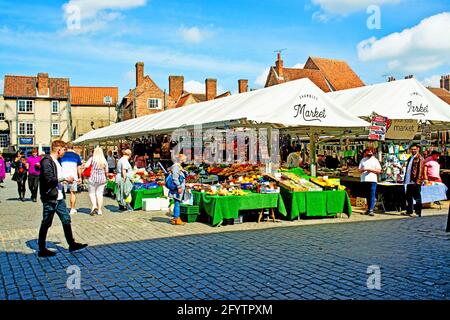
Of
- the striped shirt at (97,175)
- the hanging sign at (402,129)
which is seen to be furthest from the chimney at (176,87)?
the striped shirt at (97,175)

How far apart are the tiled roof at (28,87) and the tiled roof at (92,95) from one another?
9.11ft

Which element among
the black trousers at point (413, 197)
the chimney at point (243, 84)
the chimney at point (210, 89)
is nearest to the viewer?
the black trousers at point (413, 197)

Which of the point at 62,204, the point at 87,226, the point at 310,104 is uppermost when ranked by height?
the point at 310,104

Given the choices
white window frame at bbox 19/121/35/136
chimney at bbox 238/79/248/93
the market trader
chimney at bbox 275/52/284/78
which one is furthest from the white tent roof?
white window frame at bbox 19/121/35/136

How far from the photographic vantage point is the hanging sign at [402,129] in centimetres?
1363

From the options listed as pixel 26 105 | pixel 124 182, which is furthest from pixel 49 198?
pixel 26 105

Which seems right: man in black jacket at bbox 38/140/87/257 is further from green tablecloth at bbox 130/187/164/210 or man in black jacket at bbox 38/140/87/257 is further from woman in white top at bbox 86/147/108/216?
green tablecloth at bbox 130/187/164/210

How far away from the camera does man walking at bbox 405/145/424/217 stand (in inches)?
414

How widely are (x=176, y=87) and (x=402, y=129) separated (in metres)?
39.3

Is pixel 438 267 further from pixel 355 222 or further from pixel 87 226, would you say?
pixel 87 226

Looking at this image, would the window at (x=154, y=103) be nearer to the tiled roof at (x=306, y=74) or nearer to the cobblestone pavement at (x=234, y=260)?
the tiled roof at (x=306, y=74)

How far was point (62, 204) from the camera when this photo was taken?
6812 mm
